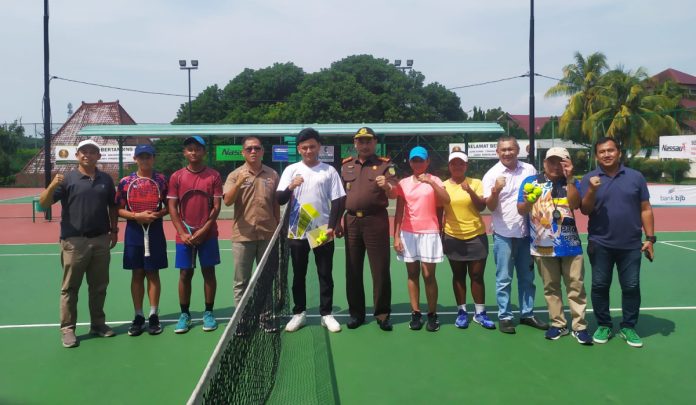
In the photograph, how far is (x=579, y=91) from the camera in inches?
1476

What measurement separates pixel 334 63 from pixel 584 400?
46339 millimetres

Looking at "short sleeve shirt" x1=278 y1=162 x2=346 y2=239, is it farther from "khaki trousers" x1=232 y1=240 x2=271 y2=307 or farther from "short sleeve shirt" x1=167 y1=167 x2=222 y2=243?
"short sleeve shirt" x1=167 y1=167 x2=222 y2=243

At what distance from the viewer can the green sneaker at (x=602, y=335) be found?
4848 millimetres

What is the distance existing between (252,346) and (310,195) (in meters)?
2.03

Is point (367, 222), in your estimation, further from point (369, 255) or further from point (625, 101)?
point (625, 101)

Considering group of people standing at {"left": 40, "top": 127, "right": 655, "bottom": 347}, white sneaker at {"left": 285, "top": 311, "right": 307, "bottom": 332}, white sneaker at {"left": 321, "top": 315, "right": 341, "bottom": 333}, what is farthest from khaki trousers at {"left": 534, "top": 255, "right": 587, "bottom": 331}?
white sneaker at {"left": 285, "top": 311, "right": 307, "bottom": 332}

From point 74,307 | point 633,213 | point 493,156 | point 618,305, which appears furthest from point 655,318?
point 493,156

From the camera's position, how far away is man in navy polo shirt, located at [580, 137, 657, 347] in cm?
474

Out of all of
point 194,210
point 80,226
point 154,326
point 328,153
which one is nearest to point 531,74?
point 328,153

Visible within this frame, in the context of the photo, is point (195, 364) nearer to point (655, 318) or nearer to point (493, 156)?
point (655, 318)

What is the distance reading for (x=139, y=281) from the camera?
534 cm

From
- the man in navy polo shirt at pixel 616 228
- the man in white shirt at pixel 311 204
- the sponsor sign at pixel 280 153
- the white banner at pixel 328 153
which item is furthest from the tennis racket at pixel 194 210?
the white banner at pixel 328 153

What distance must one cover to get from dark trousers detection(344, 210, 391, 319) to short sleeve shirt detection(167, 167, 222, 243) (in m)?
1.33

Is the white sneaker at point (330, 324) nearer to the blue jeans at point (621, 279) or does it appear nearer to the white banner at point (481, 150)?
the blue jeans at point (621, 279)
